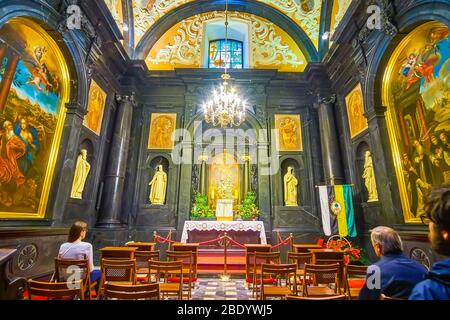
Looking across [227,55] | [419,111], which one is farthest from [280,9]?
[419,111]

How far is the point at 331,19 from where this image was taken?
9.58 metres

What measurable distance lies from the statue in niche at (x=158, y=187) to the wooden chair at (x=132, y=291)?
729 cm

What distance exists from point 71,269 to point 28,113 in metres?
4.27

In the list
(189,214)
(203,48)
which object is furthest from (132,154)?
(203,48)

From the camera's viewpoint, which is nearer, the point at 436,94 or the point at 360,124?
the point at 436,94

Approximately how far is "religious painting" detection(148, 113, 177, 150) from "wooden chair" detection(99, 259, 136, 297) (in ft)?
22.5

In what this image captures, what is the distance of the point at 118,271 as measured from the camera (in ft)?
11.6

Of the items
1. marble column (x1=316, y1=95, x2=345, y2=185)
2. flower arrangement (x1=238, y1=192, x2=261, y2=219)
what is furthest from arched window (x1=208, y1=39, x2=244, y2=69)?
flower arrangement (x1=238, y1=192, x2=261, y2=219)

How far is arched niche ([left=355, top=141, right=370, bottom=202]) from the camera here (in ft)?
24.6

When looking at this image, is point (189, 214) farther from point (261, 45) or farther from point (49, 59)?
point (261, 45)

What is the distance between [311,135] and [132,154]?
7933mm

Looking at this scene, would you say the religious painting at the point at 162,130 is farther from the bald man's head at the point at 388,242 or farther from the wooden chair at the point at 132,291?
the bald man's head at the point at 388,242

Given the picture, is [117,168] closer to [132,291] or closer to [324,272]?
[132,291]

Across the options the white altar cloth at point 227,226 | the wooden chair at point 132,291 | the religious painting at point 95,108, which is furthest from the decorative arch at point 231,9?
the wooden chair at point 132,291
